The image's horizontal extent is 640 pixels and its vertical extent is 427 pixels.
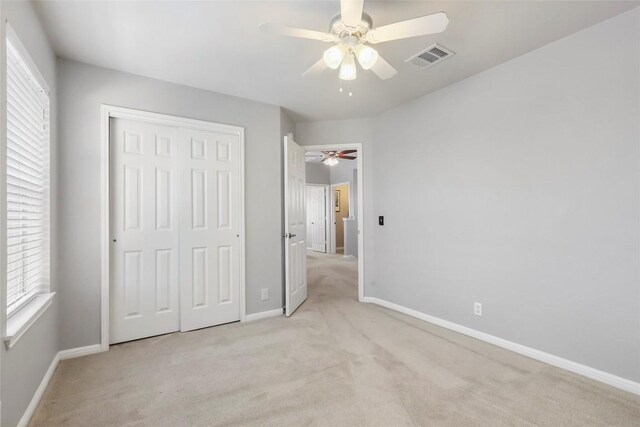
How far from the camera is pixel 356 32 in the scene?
1627mm

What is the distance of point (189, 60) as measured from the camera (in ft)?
7.63

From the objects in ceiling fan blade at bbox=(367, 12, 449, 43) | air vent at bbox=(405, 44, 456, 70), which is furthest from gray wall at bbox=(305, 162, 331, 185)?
ceiling fan blade at bbox=(367, 12, 449, 43)

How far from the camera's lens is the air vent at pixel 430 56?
7.16 feet

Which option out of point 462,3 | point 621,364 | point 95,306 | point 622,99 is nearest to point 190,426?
point 95,306

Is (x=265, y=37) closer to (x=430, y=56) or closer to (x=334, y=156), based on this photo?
(x=430, y=56)

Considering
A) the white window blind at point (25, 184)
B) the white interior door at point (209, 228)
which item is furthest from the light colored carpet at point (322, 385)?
the white window blind at point (25, 184)

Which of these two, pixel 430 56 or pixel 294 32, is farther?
pixel 430 56

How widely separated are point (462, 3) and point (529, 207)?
5.13ft

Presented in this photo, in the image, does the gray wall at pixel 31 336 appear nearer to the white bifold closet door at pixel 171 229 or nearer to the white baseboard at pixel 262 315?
the white bifold closet door at pixel 171 229

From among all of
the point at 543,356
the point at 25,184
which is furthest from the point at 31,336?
the point at 543,356

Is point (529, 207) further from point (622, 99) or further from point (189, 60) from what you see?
point (189, 60)

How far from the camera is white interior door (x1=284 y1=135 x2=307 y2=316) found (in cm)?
321

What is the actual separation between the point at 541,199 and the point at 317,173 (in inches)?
257

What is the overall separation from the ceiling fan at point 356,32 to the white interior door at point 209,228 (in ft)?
5.14
